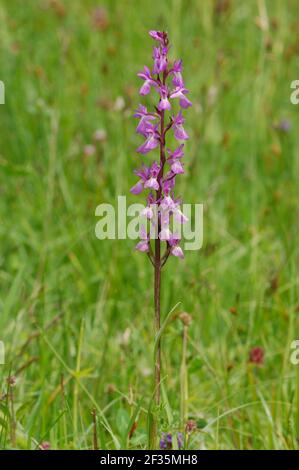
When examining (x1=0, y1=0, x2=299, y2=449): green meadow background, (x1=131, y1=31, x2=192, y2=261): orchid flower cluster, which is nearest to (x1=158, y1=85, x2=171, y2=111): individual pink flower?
(x1=131, y1=31, x2=192, y2=261): orchid flower cluster

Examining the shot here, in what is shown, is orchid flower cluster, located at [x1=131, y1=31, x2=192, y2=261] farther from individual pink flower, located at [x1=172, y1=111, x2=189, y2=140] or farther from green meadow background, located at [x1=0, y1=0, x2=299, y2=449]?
green meadow background, located at [x1=0, y1=0, x2=299, y2=449]

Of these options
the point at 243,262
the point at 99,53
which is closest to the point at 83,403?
the point at 243,262

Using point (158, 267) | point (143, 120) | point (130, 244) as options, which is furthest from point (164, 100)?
point (130, 244)

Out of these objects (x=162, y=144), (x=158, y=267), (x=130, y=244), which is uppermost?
(x=130, y=244)

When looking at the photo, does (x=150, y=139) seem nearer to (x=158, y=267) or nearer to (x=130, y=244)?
(x=158, y=267)

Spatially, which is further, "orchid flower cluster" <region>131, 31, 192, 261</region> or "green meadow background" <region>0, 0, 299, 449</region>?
"green meadow background" <region>0, 0, 299, 449</region>

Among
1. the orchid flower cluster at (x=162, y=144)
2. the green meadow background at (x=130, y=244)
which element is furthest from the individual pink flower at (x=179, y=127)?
the green meadow background at (x=130, y=244)

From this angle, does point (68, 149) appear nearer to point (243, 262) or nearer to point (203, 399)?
point (243, 262)

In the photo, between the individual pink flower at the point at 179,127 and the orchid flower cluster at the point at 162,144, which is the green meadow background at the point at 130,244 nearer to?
the orchid flower cluster at the point at 162,144
